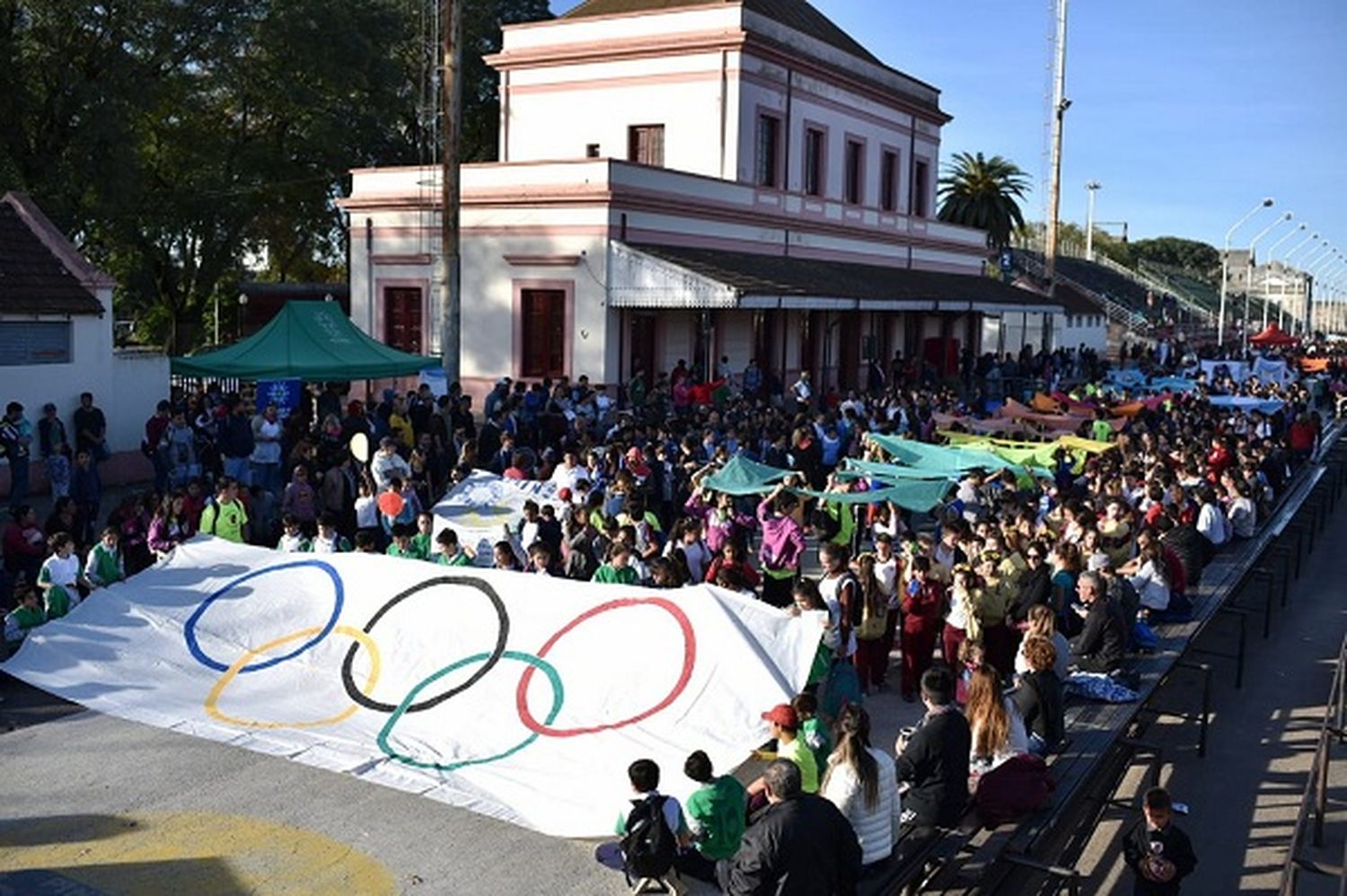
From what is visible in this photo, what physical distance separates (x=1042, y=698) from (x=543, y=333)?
23.0 metres

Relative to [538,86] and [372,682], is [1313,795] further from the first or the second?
[538,86]

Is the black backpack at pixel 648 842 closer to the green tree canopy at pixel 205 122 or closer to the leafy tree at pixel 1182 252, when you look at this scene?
the green tree canopy at pixel 205 122

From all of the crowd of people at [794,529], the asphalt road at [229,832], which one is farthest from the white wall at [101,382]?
the asphalt road at [229,832]

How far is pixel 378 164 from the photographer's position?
46.1 m

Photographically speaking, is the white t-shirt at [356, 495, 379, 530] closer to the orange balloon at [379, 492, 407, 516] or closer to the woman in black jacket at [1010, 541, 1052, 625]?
the orange balloon at [379, 492, 407, 516]

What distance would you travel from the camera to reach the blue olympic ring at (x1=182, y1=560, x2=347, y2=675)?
1121 cm

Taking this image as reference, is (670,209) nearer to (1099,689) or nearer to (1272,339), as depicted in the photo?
(1099,689)

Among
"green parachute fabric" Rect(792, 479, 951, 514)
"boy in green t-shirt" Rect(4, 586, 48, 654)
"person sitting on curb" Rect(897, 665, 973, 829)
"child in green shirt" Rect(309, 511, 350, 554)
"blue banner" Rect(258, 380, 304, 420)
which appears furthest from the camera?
"blue banner" Rect(258, 380, 304, 420)

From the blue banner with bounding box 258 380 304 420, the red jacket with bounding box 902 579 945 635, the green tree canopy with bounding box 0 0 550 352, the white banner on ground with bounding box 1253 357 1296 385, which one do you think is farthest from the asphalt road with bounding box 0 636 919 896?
the white banner on ground with bounding box 1253 357 1296 385

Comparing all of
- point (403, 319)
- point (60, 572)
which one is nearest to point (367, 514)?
point (60, 572)

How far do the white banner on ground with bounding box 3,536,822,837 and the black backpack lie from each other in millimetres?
840

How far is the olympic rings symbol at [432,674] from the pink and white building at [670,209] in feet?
58.4

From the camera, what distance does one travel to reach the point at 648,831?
7660mm

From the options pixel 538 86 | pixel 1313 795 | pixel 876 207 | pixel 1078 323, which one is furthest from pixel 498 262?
pixel 1078 323
